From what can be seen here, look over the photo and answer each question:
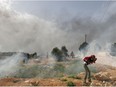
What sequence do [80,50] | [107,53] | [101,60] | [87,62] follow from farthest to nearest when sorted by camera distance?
[80,50], [107,53], [101,60], [87,62]

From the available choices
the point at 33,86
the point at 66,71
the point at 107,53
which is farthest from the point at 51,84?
the point at 107,53

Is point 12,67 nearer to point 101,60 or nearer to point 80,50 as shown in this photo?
point 101,60

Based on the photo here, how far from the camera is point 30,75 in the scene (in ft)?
129

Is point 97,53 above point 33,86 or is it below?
above

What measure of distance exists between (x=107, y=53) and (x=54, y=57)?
47.1 feet

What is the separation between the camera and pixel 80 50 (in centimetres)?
8988

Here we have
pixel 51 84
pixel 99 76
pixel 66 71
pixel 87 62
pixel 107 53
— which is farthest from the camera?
pixel 107 53

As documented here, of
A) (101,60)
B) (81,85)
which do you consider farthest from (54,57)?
(81,85)

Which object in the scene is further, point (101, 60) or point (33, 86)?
point (101, 60)

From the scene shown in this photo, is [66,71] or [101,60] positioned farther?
[101,60]

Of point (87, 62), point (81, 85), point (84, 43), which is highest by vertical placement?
point (84, 43)

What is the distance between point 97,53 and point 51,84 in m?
60.9

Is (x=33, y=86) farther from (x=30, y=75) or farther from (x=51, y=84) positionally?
(x=30, y=75)

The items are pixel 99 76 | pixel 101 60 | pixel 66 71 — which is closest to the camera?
pixel 99 76
